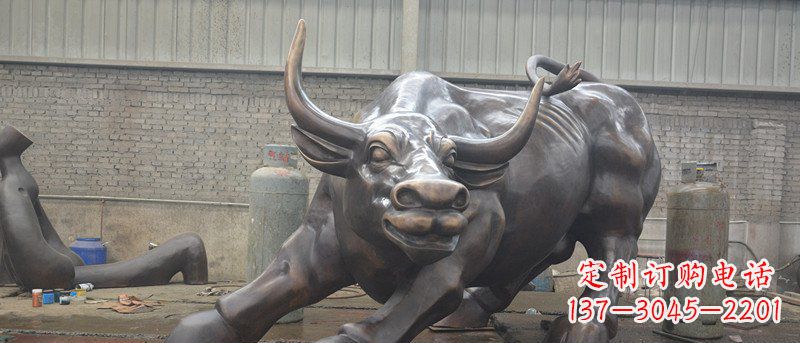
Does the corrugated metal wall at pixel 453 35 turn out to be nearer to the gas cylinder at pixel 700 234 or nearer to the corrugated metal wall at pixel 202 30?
the corrugated metal wall at pixel 202 30

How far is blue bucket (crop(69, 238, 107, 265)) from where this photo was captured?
7.93 meters

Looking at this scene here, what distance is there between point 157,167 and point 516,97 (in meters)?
7.05

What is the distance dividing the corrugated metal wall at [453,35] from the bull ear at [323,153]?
7160 mm

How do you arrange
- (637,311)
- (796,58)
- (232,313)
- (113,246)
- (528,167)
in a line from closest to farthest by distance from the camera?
1. (232,313)
2. (528,167)
3. (637,311)
4. (113,246)
5. (796,58)

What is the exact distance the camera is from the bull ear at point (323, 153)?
2.35 meters

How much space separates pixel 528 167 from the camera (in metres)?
3.01

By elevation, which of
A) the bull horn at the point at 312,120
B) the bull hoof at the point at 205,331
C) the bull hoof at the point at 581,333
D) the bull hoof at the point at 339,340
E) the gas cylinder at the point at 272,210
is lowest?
the bull hoof at the point at 581,333

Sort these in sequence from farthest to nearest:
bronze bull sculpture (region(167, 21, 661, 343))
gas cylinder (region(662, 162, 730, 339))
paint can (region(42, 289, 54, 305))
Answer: paint can (region(42, 289, 54, 305)), gas cylinder (region(662, 162, 730, 339)), bronze bull sculpture (region(167, 21, 661, 343))

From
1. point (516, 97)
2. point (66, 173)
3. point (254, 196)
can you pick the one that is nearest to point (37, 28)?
point (66, 173)

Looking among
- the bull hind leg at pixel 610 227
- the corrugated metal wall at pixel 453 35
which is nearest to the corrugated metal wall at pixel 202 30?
the corrugated metal wall at pixel 453 35

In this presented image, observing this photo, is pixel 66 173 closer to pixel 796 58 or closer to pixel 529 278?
Result: pixel 529 278

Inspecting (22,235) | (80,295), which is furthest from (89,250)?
(80,295)

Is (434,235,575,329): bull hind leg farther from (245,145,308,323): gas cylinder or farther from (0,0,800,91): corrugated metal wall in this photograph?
(0,0,800,91): corrugated metal wall

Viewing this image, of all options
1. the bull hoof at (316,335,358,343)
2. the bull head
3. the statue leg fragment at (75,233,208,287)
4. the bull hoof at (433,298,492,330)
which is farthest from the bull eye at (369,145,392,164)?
the statue leg fragment at (75,233,208,287)
